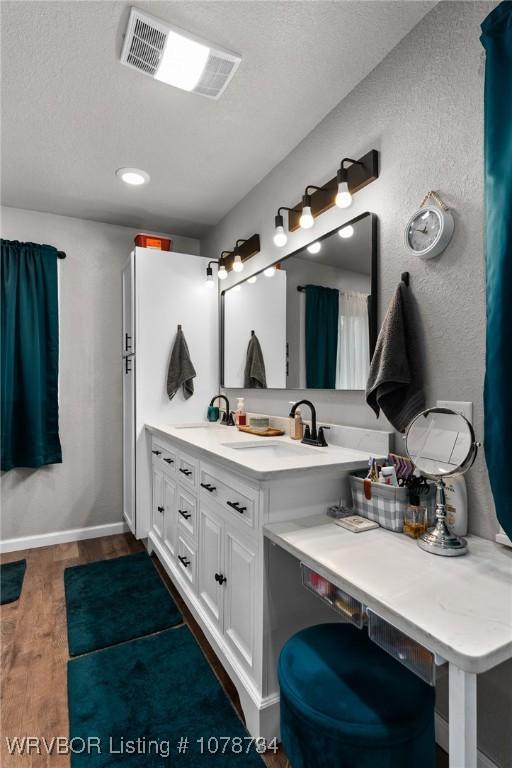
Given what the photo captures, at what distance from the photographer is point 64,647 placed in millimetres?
1865

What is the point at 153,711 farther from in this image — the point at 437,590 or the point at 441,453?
the point at 441,453

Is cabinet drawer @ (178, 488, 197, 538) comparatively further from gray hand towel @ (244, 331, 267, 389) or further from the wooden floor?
gray hand towel @ (244, 331, 267, 389)

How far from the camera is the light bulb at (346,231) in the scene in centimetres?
177

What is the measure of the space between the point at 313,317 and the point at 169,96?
121 centimetres

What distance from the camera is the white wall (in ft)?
9.86

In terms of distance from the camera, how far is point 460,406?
1296 millimetres

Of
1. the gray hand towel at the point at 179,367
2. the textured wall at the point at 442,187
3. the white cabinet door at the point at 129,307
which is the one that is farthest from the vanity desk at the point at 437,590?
the white cabinet door at the point at 129,307

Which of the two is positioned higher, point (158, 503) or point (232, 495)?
point (232, 495)

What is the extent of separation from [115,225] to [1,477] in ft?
7.00

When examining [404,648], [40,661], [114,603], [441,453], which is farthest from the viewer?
[114,603]

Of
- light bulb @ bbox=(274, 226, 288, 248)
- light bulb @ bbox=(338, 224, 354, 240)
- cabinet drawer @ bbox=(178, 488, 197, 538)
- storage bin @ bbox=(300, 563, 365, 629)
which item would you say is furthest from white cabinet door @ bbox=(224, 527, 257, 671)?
light bulb @ bbox=(274, 226, 288, 248)

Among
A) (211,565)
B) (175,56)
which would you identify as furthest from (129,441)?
(175,56)

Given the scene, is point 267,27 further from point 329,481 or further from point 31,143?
point 329,481

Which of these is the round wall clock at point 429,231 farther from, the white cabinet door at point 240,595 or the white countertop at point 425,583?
the white cabinet door at point 240,595
